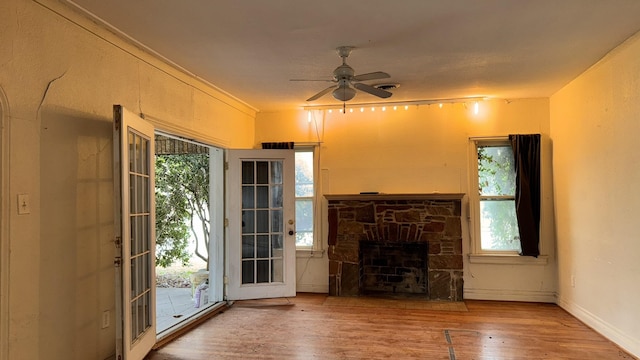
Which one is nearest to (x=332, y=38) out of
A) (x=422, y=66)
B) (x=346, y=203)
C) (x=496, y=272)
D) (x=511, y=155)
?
(x=422, y=66)

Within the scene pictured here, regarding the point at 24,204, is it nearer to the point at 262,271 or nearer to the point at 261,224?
the point at 261,224

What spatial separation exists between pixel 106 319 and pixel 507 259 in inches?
182

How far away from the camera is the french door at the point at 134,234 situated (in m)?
2.74

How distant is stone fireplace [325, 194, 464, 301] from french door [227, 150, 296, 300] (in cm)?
62

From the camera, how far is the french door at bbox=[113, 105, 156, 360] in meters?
2.74

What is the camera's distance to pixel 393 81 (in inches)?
170

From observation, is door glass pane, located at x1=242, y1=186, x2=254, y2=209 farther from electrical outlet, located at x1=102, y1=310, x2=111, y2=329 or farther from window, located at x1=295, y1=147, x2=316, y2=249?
electrical outlet, located at x1=102, y1=310, x2=111, y2=329

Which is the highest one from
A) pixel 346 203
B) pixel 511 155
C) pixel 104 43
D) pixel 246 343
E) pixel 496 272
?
pixel 104 43

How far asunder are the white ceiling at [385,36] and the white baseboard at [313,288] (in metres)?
2.88

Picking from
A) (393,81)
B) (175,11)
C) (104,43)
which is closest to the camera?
(175,11)

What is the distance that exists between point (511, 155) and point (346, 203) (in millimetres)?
2330

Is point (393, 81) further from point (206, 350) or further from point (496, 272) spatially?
point (206, 350)

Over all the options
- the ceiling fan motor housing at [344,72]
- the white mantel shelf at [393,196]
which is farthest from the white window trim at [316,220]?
the ceiling fan motor housing at [344,72]

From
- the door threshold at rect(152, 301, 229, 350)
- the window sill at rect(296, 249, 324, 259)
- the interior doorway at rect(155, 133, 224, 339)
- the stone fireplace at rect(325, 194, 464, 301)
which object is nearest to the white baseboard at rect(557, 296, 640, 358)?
the stone fireplace at rect(325, 194, 464, 301)
